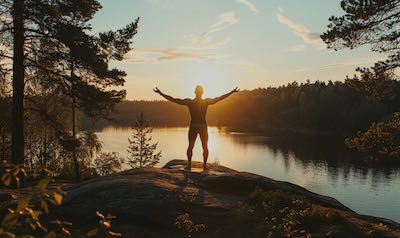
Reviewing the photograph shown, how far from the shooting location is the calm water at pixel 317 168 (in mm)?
34906

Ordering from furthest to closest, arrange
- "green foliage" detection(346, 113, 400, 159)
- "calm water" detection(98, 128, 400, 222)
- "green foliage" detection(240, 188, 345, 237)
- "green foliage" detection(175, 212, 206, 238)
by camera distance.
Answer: "calm water" detection(98, 128, 400, 222) → "green foliage" detection(346, 113, 400, 159) → "green foliage" detection(175, 212, 206, 238) → "green foliage" detection(240, 188, 345, 237)

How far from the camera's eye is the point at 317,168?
50312mm

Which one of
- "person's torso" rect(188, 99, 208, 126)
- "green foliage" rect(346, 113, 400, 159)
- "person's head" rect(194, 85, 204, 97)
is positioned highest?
"person's head" rect(194, 85, 204, 97)

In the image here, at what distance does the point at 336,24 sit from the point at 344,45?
32.5 inches

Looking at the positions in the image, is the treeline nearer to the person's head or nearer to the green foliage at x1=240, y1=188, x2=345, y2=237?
the person's head

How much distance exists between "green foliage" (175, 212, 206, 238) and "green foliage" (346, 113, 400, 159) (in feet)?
27.7

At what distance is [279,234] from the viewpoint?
26.1 feet

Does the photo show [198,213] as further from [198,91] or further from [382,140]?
[382,140]

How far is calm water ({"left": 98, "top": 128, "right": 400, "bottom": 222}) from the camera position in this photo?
34.9m

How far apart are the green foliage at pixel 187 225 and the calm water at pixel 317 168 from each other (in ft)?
80.7

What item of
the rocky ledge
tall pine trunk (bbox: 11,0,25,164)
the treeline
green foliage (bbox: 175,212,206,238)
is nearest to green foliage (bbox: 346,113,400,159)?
the rocky ledge

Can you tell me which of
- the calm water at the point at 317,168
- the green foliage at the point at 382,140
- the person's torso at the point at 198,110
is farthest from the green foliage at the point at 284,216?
the calm water at the point at 317,168

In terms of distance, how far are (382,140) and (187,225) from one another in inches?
355

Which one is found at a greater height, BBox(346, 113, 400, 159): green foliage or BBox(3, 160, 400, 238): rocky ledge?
BBox(346, 113, 400, 159): green foliage
